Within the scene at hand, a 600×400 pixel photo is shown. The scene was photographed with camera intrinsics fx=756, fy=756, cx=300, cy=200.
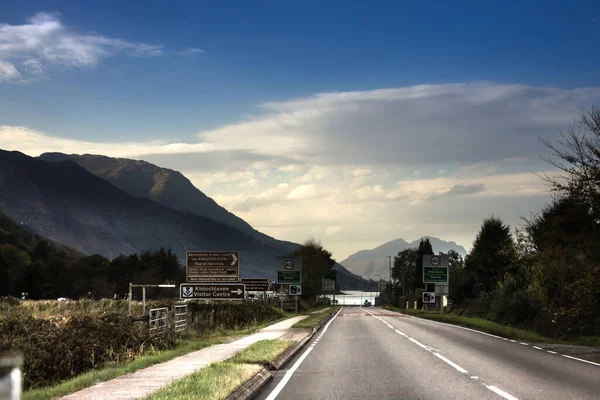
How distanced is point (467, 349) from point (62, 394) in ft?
50.6

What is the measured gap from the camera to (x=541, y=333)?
110 ft

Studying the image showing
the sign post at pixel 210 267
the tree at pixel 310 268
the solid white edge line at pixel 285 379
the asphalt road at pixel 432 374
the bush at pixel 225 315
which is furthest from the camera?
the tree at pixel 310 268

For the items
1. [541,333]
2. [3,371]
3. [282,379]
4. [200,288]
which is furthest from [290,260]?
[3,371]

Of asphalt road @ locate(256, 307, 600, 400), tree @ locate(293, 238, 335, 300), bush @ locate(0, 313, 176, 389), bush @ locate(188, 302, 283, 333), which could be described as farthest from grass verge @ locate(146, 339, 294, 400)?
tree @ locate(293, 238, 335, 300)

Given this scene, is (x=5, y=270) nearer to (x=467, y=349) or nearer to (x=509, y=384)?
(x=467, y=349)

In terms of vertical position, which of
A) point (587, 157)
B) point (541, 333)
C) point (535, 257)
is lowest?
point (541, 333)

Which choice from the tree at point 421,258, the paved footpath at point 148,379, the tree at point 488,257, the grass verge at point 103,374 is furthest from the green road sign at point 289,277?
the paved footpath at point 148,379

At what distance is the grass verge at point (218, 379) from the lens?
12.0m

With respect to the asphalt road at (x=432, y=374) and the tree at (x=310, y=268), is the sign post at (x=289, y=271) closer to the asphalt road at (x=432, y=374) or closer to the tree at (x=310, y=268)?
the tree at (x=310, y=268)

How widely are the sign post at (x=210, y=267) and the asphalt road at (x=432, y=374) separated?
14748mm

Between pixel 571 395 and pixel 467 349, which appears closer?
pixel 571 395

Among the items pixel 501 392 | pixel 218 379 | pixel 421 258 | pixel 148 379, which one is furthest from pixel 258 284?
pixel 501 392

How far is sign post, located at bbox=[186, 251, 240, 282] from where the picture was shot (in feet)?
133

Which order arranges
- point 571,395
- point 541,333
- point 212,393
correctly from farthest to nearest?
point 541,333 < point 571,395 < point 212,393
